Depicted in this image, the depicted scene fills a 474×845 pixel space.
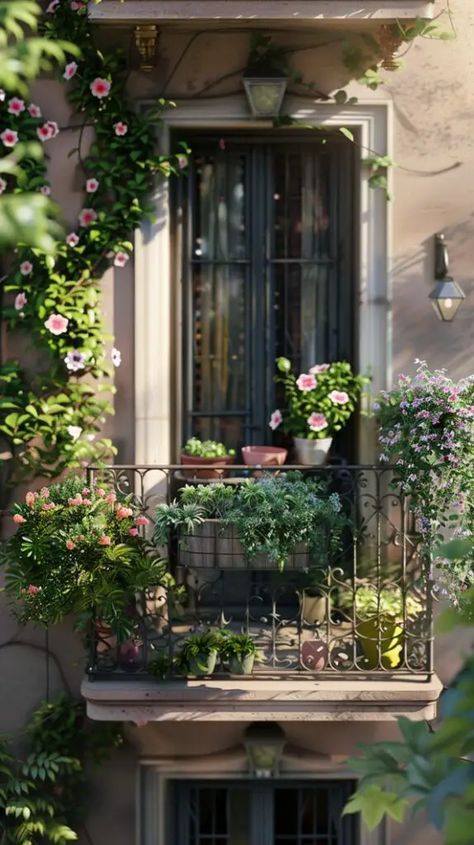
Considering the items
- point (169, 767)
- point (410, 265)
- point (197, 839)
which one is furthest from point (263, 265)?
point (197, 839)

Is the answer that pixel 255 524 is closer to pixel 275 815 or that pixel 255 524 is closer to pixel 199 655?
pixel 199 655

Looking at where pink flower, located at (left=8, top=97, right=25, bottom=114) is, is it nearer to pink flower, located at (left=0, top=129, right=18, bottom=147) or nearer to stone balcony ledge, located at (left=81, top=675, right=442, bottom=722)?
pink flower, located at (left=0, top=129, right=18, bottom=147)

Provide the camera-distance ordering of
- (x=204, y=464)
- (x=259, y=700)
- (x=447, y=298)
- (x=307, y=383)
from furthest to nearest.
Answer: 1. (x=307, y=383)
2. (x=204, y=464)
3. (x=447, y=298)
4. (x=259, y=700)

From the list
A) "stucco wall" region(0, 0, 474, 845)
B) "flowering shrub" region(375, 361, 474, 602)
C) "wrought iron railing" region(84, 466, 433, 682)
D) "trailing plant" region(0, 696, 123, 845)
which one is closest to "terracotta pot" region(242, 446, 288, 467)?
"wrought iron railing" region(84, 466, 433, 682)

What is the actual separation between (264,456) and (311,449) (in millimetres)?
304

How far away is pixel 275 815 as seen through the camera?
7461 mm

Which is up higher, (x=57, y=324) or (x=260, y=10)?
(x=260, y=10)

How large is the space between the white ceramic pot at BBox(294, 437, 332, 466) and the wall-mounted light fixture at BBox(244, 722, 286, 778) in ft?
5.27

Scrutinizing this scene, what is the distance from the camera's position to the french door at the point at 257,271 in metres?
7.54

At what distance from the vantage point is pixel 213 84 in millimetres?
7242

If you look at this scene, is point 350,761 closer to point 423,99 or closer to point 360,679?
point 360,679

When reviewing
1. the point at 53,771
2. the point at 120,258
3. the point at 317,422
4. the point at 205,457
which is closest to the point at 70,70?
the point at 120,258

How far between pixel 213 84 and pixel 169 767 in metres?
4.17

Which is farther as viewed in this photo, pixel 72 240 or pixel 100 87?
pixel 72 240
